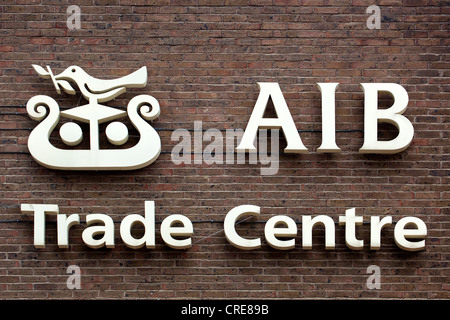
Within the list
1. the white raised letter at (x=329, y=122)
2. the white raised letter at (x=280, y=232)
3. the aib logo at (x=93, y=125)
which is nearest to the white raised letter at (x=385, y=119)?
the white raised letter at (x=329, y=122)

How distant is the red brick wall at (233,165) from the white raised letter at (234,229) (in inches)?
5.1

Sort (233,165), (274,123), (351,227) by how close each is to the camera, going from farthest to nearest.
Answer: (233,165) < (274,123) < (351,227)

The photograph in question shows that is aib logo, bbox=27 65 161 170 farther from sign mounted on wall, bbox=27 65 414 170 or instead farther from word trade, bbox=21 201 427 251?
word trade, bbox=21 201 427 251

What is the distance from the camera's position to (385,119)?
4.99 m

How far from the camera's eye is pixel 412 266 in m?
5.00

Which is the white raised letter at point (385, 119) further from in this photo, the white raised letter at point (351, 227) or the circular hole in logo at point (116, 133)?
the circular hole in logo at point (116, 133)

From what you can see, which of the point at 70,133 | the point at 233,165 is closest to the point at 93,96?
the point at 70,133

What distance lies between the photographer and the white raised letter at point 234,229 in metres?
4.89

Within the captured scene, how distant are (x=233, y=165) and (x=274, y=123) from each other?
1.93 feet

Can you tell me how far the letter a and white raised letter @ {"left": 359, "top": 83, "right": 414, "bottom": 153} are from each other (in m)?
0.65

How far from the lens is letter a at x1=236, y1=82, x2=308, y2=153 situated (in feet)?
16.3

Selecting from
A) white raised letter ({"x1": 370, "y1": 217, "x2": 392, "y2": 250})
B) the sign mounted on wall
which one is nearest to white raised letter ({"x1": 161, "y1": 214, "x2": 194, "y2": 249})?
the sign mounted on wall

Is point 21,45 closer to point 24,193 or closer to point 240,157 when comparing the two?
point 24,193

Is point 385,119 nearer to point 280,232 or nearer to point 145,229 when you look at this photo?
point 280,232
